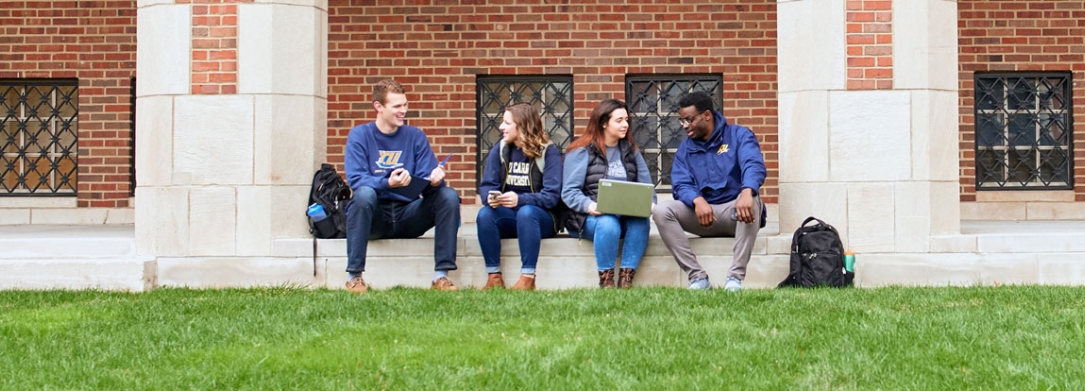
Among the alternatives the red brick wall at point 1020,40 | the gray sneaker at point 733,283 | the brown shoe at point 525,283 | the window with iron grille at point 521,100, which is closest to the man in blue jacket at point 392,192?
the brown shoe at point 525,283

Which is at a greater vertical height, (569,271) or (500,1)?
(500,1)

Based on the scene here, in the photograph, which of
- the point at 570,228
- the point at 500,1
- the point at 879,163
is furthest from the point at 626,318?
the point at 500,1

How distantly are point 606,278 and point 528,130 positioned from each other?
1068 millimetres

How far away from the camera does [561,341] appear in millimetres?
5859

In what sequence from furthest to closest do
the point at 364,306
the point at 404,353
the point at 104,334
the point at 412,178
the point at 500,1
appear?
1. the point at 500,1
2. the point at 412,178
3. the point at 364,306
4. the point at 104,334
5. the point at 404,353

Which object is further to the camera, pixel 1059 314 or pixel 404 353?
pixel 1059 314

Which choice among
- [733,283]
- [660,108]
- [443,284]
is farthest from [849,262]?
[660,108]

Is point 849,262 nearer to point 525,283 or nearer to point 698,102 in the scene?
point 698,102

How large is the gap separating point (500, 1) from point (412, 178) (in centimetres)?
456

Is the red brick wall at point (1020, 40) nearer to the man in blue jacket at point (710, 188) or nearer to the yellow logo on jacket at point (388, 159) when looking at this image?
→ the man in blue jacket at point (710, 188)

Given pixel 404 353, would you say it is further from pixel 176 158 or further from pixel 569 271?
pixel 176 158

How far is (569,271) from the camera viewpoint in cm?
862

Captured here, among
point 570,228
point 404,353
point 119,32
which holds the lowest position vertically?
point 404,353

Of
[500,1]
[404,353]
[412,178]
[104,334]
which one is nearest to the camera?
[404,353]
